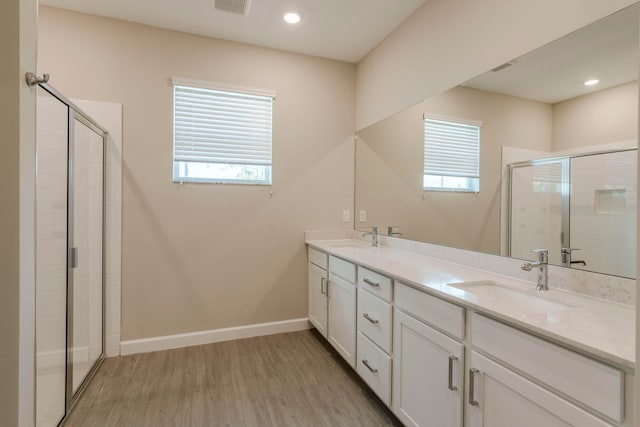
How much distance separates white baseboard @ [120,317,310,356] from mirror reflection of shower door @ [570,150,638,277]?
2.43 metres

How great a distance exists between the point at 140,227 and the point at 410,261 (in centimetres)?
225

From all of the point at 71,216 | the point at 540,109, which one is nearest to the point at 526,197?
the point at 540,109

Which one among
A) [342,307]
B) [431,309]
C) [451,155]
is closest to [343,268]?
[342,307]

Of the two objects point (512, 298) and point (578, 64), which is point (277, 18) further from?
point (512, 298)

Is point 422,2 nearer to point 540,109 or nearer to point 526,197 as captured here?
point 540,109

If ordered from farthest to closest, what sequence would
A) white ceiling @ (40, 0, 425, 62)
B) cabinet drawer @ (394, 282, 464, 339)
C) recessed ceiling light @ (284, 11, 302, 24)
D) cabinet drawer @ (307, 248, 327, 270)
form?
1. cabinet drawer @ (307, 248, 327, 270)
2. recessed ceiling light @ (284, 11, 302, 24)
3. white ceiling @ (40, 0, 425, 62)
4. cabinet drawer @ (394, 282, 464, 339)

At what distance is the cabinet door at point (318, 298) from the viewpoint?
277cm

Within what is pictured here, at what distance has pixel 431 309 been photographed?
4.96 ft

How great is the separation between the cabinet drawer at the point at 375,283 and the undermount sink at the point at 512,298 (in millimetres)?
376

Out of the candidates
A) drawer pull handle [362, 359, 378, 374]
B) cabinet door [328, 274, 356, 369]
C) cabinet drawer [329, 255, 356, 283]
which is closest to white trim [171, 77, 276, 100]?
cabinet drawer [329, 255, 356, 283]

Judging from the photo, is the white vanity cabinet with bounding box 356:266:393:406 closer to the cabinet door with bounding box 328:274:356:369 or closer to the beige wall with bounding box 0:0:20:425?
the cabinet door with bounding box 328:274:356:369

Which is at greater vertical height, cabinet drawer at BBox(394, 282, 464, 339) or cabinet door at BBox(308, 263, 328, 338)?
cabinet drawer at BBox(394, 282, 464, 339)

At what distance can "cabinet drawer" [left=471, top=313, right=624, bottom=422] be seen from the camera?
33.9 inches

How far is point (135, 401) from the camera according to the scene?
204 cm
